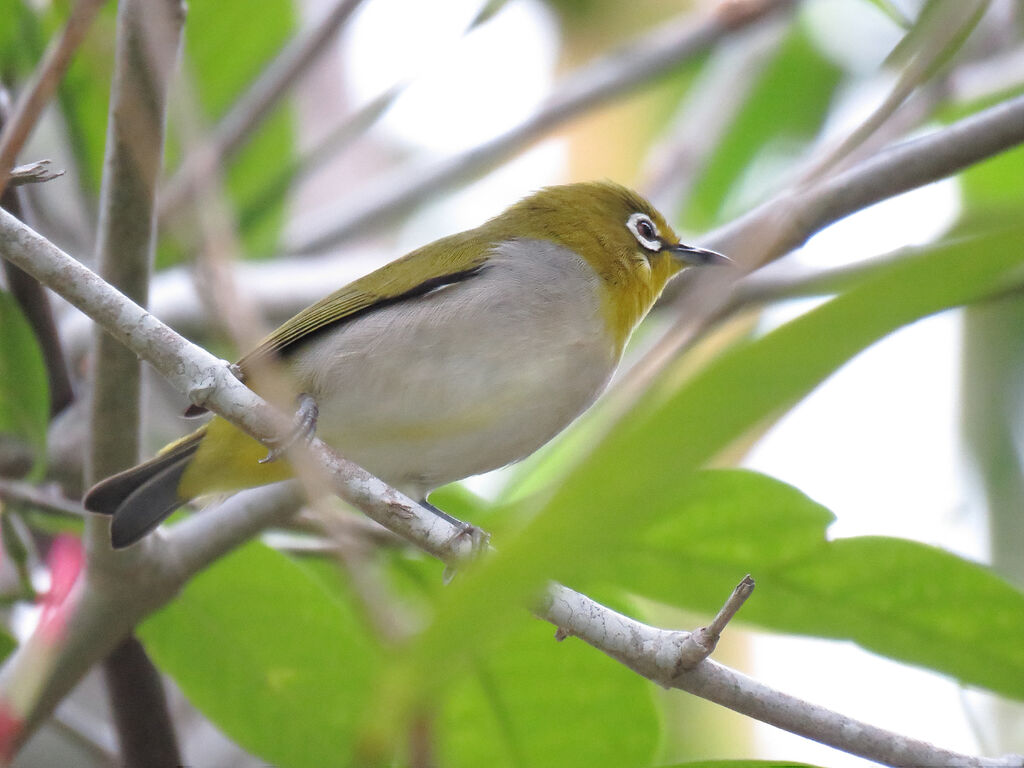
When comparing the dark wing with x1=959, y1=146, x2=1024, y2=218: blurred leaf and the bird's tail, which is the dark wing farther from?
x1=959, y1=146, x2=1024, y2=218: blurred leaf

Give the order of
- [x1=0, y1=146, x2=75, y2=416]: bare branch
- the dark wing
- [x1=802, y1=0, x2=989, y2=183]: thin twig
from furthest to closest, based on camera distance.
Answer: the dark wing < [x1=0, y1=146, x2=75, y2=416]: bare branch < [x1=802, y1=0, x2=989, y2=183]: thin twig

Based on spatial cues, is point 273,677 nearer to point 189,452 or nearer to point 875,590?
point 189,452

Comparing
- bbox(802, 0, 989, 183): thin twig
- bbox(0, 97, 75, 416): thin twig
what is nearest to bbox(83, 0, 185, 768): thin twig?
bbox(0, 97, 75, 416): thin twig

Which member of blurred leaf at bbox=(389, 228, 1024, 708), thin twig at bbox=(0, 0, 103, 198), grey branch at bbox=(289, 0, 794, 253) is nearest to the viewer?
blurred leaf at bbox=(389, 228, 1024, 708)

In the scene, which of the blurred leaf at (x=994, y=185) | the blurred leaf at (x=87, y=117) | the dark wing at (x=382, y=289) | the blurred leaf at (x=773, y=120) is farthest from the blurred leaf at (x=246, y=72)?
the blurred leaf at (x=994, y=185)

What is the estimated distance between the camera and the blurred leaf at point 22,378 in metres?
2.85

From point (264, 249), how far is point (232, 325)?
13.6 ft

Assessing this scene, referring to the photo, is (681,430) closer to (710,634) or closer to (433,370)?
(710,634)

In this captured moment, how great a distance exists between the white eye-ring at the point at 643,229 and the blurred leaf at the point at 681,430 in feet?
9.13

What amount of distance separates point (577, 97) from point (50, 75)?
3.61 m

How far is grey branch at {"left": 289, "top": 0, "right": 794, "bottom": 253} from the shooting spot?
16.0 feet

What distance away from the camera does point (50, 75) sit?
Result: 1602 millimetres

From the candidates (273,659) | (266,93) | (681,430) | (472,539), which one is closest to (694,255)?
(472,539)

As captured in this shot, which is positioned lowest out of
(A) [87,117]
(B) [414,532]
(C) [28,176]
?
(B) [414,532]
